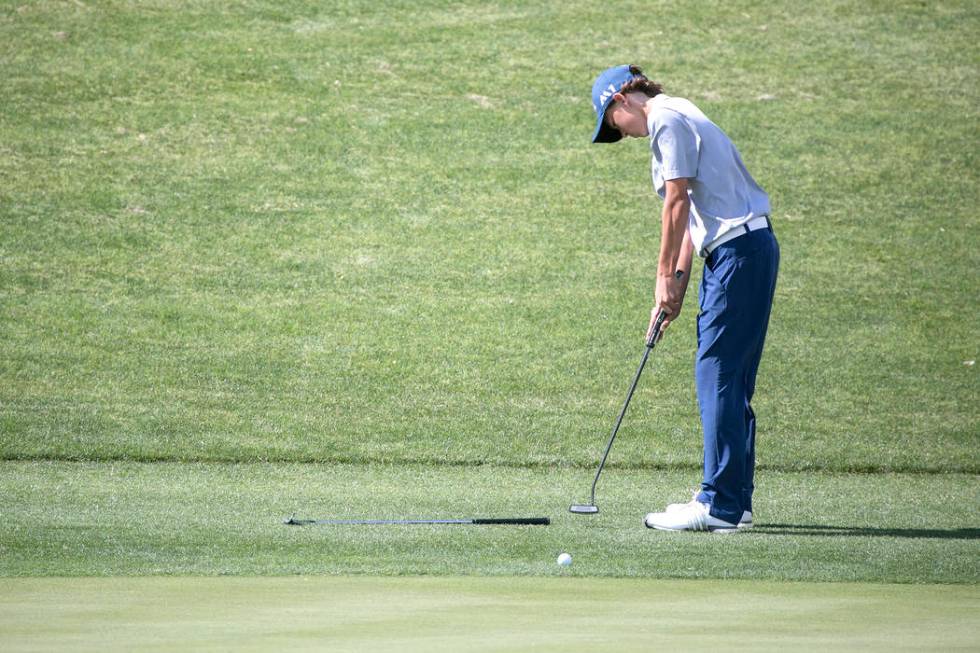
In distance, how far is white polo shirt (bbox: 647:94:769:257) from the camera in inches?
209

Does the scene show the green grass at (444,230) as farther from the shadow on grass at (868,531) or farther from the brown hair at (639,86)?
the brown hair at (639,86)

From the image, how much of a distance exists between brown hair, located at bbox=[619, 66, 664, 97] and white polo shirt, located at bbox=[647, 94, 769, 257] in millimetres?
152

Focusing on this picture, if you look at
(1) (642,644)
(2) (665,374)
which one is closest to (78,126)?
(2) (665,374)

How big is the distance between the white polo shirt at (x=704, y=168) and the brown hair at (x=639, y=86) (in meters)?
0.15

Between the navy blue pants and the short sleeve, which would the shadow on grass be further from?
the short sleeve

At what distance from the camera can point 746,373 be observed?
545cm

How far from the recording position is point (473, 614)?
3.39 metres

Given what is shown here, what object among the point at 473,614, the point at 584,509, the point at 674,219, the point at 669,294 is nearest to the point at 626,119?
the point at 674,219

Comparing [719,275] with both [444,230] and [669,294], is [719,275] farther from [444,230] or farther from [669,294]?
[444,230]

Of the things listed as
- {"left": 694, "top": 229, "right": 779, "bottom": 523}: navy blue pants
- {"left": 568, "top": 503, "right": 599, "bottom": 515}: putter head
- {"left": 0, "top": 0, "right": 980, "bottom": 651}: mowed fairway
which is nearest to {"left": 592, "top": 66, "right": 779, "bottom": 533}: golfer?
{"left": 694, "top": 229, "right": 779, "bottom": 523}: navy blue pants

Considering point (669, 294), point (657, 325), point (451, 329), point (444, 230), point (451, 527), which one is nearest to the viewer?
point (451, 527)

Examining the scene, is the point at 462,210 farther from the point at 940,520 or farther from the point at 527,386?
the point at 940,520

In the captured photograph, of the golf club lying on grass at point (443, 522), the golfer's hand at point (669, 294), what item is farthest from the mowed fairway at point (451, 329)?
the golfer's hand at point (669, 294)

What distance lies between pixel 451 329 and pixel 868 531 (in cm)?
633
